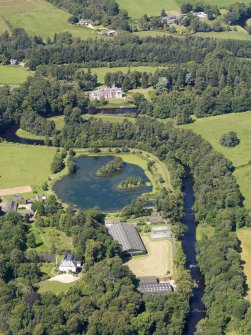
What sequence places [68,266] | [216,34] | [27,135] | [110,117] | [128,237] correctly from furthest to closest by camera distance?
[216,34]
[110,117]
[27,135]
[128,237]
[68,266]

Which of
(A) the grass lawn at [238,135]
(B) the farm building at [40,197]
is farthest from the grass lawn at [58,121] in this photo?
(B) the farm building at [40,197]

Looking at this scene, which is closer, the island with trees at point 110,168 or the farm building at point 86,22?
the island with trees at point 110,168

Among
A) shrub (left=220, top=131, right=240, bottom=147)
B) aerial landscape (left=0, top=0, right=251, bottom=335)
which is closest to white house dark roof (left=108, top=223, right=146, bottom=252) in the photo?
aerial landscape (left=0, top=0, right=251, bottom=335)

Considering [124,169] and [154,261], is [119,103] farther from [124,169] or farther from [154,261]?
[154,261]

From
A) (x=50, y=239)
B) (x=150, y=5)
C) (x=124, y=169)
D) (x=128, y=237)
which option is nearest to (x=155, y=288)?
(x=128, y=237)

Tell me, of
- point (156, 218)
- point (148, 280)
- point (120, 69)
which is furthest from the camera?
point (120, 69)

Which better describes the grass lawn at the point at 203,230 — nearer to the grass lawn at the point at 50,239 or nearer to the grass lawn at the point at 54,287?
the grass lawn at the point at 50,239
